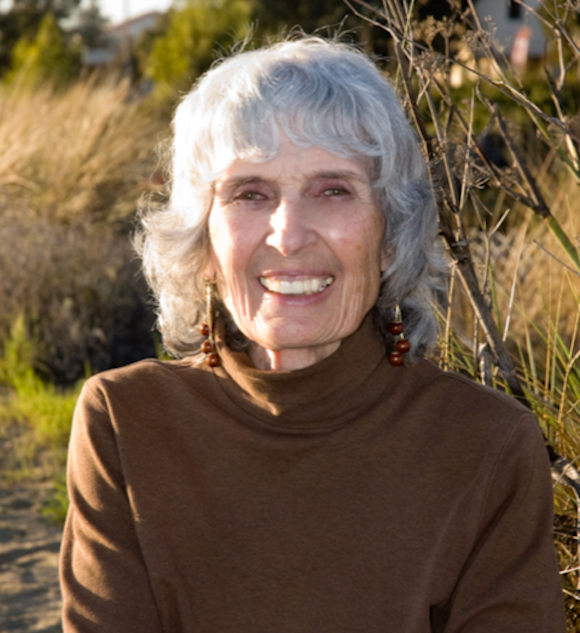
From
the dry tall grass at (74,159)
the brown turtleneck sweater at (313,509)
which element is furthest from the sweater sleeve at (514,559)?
the dry tall grass at (74,159)

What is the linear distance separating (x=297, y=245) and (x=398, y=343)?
0.35 m

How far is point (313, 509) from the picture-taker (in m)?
1.79

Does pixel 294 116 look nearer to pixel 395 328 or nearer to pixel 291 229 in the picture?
pixel 291 229

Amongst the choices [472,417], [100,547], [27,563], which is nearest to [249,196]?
[472,417]

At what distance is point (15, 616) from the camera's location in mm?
3131

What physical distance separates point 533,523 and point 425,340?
514 millimetres

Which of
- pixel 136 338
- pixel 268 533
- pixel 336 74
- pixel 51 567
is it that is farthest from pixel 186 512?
pixel 136 338

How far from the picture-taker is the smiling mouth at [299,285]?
6.06 ft

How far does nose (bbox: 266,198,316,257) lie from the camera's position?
1787 millimetres

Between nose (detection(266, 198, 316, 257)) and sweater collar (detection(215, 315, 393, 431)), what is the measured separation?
257mm

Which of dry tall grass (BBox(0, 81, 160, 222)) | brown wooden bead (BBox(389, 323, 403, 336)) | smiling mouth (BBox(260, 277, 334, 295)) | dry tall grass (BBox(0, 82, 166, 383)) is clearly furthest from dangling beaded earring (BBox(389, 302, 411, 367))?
dry tall grass (BBox(0, 81, 160, 222))

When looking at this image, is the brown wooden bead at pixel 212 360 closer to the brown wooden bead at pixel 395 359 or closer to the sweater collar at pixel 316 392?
the sweater collar at pixel 316 392

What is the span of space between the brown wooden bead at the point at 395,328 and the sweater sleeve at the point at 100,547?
68cm

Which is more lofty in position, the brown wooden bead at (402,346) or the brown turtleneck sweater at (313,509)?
the brown wooden bead at (402,346)
